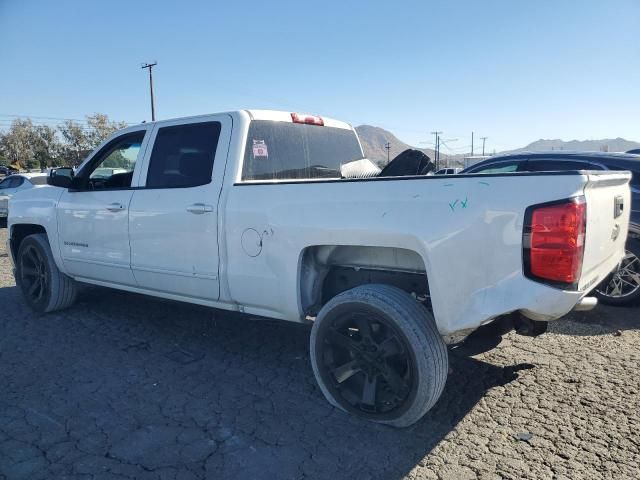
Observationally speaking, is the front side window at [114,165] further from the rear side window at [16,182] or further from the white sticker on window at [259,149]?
the rear side window at [16,182]

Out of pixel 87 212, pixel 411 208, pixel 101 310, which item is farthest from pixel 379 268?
pixel 101 310

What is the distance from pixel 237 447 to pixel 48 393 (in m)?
1.61

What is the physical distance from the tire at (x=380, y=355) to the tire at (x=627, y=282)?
3.24m

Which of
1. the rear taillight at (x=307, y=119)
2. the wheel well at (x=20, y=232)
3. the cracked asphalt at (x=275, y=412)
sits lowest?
the cracked asphalt at (x=275, y=412)

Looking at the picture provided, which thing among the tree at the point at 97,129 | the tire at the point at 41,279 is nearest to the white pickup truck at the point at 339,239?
the tire at the point at 41,279

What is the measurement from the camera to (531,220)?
238 cm

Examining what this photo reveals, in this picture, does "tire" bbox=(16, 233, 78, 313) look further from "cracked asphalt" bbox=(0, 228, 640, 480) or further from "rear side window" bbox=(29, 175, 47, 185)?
"rear side window" bbox=(29, 175, 47, 185)

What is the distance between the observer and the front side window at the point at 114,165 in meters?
4.53

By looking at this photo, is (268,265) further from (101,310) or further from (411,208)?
(101,310)

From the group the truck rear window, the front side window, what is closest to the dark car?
the truck rear window

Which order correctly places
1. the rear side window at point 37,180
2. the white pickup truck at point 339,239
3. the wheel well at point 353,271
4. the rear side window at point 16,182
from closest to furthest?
the white pickup truck at point 339,239 → the wheel well at point 353,271 → the rear side window at point 37,180 → the rear side window at point 16,182

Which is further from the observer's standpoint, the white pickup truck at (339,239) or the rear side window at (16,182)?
the rear side window at (16,182)

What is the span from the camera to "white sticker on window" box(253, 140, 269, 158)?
A: 12.6 feet

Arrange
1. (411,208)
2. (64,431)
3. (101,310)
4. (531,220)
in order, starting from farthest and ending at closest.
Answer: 1. (101,310)
2. (64,431)
3. (411,208)
4. (531,220)
